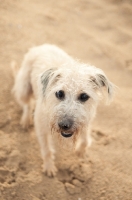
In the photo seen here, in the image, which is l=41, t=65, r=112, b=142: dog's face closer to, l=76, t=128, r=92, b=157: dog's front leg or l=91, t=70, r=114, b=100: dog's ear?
l=91, t=70, r=114, b=100: dog's ear

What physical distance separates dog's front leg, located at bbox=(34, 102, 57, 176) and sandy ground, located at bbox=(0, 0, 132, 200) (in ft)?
0.36

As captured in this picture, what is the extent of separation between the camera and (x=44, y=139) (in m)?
3.03

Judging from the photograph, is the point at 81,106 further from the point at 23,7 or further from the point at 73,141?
the point at 23,7

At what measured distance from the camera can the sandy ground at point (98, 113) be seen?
292 cm

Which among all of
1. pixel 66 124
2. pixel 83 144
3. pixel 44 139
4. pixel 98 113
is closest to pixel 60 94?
pixel 66 124

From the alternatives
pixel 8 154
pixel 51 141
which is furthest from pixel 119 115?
pixel 8 154

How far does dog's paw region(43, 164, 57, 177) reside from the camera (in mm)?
3021

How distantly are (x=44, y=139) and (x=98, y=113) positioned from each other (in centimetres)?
Result: 109

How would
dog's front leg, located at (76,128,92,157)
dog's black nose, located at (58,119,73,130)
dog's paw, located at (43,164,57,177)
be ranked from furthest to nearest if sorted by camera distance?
dog's front leg, located at (76,128,92,157) < dog's paw, located at (43,164,57,177) < dog's black nose, located at (58,119,73,130)

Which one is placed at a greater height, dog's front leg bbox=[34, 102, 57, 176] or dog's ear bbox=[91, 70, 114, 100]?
dog's ear bbox=[91, 70, 114, 100]

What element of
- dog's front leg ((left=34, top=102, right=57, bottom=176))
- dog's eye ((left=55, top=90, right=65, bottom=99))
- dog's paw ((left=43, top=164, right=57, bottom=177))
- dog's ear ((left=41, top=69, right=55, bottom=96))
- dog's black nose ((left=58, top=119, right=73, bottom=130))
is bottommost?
dog's paw ((left=43, top=164, right=57, bottom=177))

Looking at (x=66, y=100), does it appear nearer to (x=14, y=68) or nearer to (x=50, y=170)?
(x=50, y=170)

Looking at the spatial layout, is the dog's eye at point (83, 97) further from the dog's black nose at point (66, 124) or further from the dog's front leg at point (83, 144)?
the dog's front leg at point (83, 144)

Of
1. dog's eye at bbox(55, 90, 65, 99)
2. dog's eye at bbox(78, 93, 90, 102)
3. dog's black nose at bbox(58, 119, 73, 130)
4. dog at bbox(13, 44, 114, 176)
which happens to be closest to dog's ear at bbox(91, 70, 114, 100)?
dog at bbox(13, 44, 114, 176)
